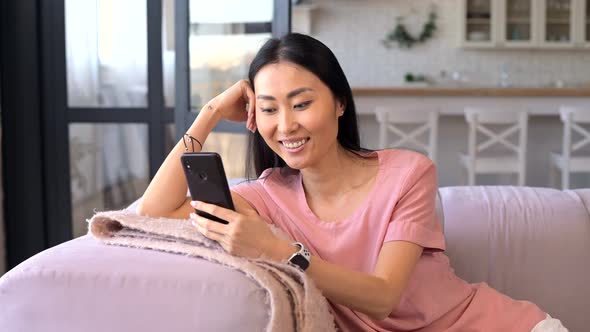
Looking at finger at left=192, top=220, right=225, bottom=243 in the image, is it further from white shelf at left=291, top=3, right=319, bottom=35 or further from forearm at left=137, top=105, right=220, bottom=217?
white shelf at left=291, top=3, right=319, bottom=35

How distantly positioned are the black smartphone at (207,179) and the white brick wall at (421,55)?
5.23m

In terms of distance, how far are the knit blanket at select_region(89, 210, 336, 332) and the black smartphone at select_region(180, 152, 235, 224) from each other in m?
0.06

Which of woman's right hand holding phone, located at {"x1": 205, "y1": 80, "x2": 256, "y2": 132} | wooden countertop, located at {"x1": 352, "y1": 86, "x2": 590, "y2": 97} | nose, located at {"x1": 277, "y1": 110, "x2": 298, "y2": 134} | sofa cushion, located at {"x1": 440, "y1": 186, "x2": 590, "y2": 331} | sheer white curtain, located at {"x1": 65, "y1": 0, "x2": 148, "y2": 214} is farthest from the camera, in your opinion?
wooden countertop, located at {"x1": 352, "y1": 86, "x2": 590, "y2": 97}

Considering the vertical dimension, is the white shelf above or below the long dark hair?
above

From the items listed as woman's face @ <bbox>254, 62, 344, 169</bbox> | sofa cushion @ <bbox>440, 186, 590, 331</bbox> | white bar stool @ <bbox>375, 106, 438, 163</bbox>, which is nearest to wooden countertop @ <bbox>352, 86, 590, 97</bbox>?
white bar stool @ <bbox>375, 106, 438, 163</bbox>

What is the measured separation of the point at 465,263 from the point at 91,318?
94 centimetres

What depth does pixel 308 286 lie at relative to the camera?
1202 mm

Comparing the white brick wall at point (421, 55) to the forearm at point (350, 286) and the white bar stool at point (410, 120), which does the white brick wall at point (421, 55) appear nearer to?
the white bar stool at point (410, 120)

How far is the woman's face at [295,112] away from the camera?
1462 mm

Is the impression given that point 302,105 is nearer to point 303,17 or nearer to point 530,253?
point 530,253

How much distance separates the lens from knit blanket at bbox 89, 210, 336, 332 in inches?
46.2

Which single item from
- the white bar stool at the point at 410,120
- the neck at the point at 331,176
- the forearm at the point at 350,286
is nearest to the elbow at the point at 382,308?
the forearm at the point at 350,286

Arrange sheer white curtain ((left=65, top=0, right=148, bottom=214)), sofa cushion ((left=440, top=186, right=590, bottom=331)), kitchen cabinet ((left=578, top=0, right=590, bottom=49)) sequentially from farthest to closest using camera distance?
1. kitchen cabinet ((left=578, top=0, right=590, bottom=49))
2. sheer white curtain ((left=65, top=0, right=148, bottom=214))
3. sofa cushion ((left=440, top=186, right=590, bottom=331))

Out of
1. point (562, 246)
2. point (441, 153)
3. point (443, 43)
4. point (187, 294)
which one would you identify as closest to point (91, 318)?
point (187, 294)
